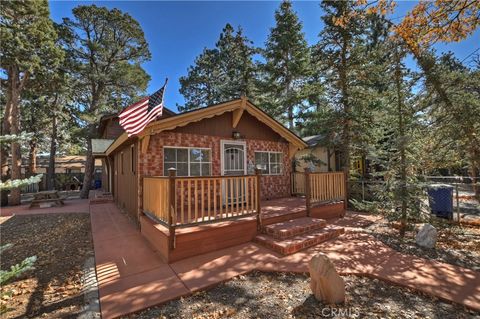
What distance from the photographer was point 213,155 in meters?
7.76

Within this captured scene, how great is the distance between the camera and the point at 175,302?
321 cm

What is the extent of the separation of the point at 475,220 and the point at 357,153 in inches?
165

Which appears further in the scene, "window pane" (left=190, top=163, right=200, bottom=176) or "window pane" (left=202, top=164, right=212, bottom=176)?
"window pane" (left=202, top=164, right=212, bottom=176)

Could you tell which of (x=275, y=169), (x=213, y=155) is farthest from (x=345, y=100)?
(x=213, y=155)

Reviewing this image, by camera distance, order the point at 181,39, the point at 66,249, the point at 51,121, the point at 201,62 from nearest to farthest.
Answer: the point at 66,249 < the point at 181,39 < the point at 51,121 < the point at 201,62

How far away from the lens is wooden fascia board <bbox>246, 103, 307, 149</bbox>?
26.4 ft

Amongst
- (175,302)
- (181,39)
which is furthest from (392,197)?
(181,39)

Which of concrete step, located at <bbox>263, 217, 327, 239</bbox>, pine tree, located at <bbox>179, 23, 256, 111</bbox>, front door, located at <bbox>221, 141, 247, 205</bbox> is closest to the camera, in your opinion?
concrete step, located at <bbox>263, 217, 327, 239</bbox>

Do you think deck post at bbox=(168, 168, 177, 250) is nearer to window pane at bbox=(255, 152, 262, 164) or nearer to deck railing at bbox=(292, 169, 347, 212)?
deck railing at bbox=(292, 169, 347, 212)

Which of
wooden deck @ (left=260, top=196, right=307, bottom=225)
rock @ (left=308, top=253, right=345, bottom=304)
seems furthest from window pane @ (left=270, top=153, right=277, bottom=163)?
rock @ (left=308, top=253, right=345, bottom=304)

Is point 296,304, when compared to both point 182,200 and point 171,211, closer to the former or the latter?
point 182,200

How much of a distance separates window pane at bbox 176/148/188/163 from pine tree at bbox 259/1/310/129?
11006 millimetres

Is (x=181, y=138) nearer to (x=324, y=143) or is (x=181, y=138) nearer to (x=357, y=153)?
(x=324, y=143)

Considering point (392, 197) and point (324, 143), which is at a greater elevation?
point (324, 143)
